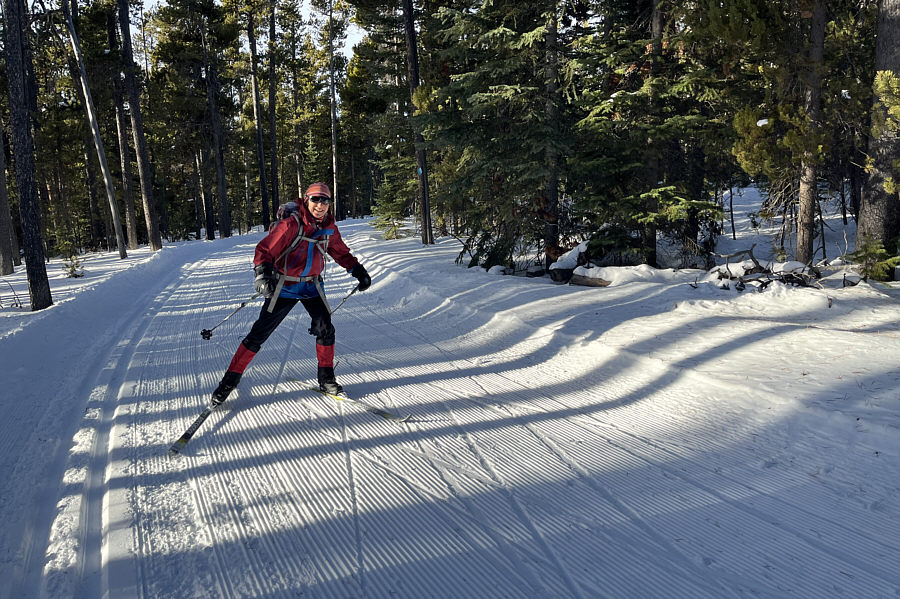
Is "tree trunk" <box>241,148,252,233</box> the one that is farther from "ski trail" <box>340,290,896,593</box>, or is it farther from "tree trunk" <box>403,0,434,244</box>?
"ski trail" <box>340,290,896,593</box>

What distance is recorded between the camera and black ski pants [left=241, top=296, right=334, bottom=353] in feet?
15.3

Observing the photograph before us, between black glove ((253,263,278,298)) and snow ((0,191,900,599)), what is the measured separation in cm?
112

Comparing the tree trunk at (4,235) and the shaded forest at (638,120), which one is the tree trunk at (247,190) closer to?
the shaded forest at (638,120)

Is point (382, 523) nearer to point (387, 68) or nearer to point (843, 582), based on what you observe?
point (843, 582)

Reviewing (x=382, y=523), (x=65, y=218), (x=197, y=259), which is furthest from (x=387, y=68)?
(x=65, y=218)

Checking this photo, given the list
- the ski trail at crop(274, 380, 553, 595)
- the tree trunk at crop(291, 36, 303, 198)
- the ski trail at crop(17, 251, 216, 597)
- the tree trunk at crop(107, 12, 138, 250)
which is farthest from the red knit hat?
the tree trunk at crop(291, 36, 303, 198)

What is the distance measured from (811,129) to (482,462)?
8421mm

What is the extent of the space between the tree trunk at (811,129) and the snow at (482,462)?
75.6 inches

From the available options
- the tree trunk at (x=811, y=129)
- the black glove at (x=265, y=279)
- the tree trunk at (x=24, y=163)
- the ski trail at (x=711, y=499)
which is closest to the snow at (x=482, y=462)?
the ski trail at (x=711, y=499)

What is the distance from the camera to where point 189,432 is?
3.98 metres

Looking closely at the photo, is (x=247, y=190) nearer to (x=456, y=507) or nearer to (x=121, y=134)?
(x=121, y=134)

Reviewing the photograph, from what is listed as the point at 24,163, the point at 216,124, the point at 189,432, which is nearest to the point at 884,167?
the point at 189,432

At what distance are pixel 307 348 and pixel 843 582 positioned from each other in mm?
5776

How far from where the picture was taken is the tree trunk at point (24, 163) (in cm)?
850
